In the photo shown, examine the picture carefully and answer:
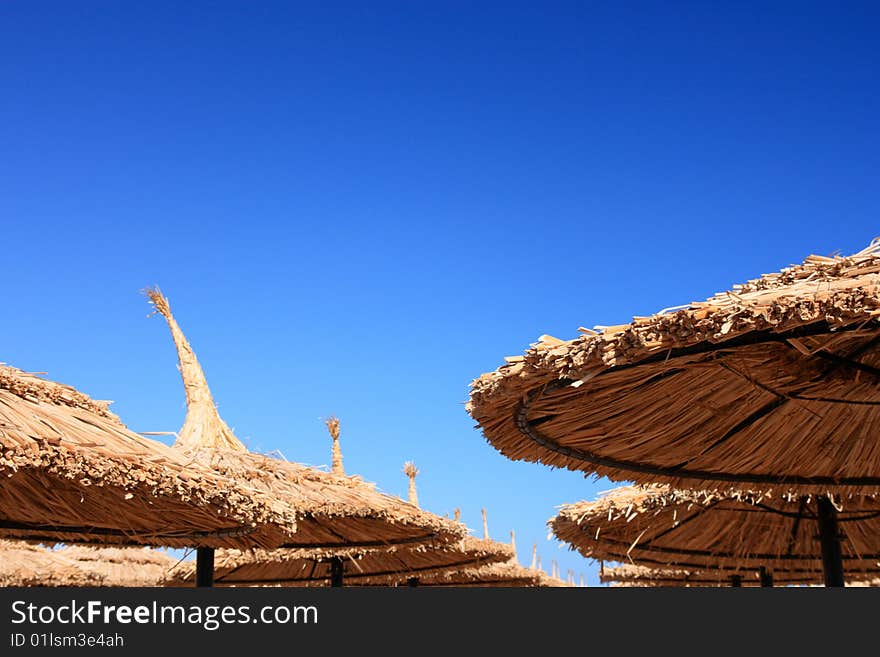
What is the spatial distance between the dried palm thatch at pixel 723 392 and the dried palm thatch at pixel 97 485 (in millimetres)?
1254

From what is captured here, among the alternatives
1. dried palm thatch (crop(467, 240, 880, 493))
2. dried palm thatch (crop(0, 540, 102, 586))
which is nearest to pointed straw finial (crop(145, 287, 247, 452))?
dried palm thatch (crop(467, 240, 880, 493))

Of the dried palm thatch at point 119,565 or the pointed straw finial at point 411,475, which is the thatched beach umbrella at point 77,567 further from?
the pointed straw finial at point 411,475

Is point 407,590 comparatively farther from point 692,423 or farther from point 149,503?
point 149,503

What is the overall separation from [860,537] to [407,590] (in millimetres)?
5342

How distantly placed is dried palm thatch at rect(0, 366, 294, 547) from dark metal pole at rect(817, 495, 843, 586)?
2.89 metres

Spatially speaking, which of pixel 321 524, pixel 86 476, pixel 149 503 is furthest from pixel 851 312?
pixel 321 524

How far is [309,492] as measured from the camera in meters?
5.54

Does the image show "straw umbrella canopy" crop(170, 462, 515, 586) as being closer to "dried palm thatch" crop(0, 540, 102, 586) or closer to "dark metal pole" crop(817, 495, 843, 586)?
"dried palm thatch" crop(0, 540, 102, 586)

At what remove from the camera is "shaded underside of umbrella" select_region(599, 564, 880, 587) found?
23.9ft

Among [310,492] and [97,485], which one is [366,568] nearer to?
[310,492]

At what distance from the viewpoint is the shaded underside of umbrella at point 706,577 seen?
7.30m

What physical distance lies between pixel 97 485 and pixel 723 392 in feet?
7.45

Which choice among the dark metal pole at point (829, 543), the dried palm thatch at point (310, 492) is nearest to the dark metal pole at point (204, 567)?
the dried palm thatch at point (310, 492)

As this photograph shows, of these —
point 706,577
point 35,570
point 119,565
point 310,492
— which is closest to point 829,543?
point 310,492
